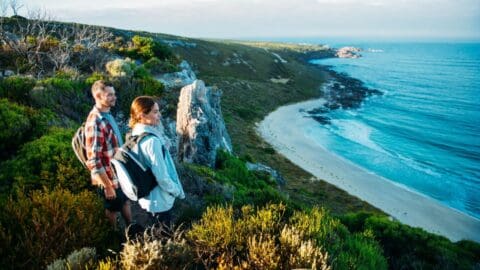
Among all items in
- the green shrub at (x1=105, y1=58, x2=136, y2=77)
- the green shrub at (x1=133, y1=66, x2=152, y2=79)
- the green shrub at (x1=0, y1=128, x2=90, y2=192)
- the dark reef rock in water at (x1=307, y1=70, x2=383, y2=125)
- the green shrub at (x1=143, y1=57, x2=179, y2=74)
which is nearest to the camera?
the green shrub at (x1=0, y1=128, x2=90, y2=192)

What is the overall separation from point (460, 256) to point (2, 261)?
13.7 metres

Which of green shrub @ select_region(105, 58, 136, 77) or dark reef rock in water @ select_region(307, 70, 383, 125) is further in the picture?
dark reef rock in water @ select_region(307, 70, 383, 125)

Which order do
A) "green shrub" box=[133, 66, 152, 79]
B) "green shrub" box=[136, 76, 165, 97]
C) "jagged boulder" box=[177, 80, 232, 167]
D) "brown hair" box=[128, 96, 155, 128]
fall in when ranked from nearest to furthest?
1. "brown hair" box=[128, 96, 155, 128]
2. "jagged boulder" box=[177, 80, 232, 167]
3. "green shrub" box=[136, 76, 165, 97]
4. "green shrub" box=[133, 66, 152, 79]

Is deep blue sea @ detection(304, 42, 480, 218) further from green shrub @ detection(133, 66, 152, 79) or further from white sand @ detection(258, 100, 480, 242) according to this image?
green shrub @ detection(133, 66, 152, 79)

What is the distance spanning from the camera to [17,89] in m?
11.5

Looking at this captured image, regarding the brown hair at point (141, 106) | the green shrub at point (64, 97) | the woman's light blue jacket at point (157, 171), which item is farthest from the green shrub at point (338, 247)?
the green shrub at point (64, 97)

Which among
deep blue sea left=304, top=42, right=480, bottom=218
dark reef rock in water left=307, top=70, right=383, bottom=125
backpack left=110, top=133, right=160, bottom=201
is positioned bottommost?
deep blue sea left=304, top=42, right=480, bottom=218

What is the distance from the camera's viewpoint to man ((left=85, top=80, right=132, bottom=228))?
5098mm

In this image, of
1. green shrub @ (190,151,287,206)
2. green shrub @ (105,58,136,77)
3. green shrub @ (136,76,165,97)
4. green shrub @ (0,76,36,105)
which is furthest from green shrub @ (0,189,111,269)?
green shrub @ (105,58,136,77)

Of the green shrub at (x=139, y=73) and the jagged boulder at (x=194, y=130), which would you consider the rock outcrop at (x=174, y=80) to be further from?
the jagged boulder at (x=194, y=130)

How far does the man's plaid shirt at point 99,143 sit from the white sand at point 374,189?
24.0 meters

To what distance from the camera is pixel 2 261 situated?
167 inches

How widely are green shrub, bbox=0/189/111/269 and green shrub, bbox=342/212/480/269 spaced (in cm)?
640

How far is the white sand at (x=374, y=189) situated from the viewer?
973 inches
